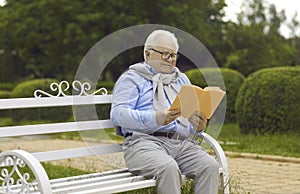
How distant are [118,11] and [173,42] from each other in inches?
778

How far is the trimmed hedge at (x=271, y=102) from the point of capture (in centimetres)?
942

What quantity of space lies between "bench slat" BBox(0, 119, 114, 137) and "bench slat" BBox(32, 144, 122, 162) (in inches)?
5.1

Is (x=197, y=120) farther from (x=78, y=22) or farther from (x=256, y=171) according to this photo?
(x=78, y=22)

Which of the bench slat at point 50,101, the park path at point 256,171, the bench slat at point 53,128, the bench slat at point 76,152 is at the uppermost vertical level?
the bench slat at point 50,101

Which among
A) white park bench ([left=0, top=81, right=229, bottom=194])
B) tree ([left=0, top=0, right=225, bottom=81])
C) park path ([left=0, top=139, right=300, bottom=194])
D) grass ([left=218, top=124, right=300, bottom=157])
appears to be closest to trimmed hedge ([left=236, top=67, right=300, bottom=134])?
grass ([left=218, top=124, right=300, bottom=157])

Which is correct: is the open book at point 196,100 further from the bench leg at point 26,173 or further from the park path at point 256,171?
the bench leg at point 26,173

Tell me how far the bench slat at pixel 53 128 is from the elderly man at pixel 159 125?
26cm

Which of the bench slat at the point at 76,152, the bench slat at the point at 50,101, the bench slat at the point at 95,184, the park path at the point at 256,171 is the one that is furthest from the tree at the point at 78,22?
the bench slat at the point at 95,184

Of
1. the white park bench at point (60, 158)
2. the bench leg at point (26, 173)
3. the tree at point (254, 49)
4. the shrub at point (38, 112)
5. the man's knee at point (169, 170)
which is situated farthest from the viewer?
the tree at point (254, 49)

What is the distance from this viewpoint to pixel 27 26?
24500mm

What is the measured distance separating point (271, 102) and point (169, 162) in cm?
619

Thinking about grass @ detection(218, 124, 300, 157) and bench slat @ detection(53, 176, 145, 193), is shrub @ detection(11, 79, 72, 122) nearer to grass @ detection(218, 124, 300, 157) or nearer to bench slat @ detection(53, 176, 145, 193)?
grass @ detection(218, 124, 300, 157)

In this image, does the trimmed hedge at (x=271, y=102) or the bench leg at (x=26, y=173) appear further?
the trimmed hedge at (x=271, y=102)

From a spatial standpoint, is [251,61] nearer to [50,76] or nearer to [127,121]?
[50,76]
